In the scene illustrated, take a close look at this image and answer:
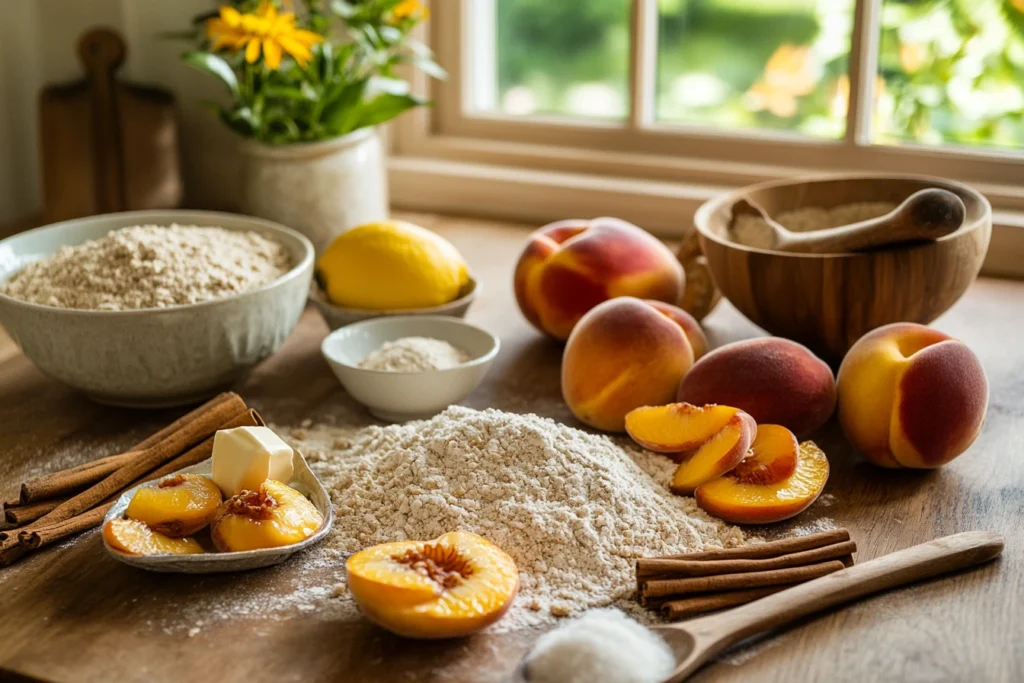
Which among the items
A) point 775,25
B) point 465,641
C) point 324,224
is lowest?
point 465,641

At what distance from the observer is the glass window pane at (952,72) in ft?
4.75

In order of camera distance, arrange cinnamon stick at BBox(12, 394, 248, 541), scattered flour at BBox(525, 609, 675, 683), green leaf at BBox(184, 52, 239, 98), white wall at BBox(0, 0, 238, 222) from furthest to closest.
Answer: white wall at BBox(0, 0, 238, 222), green leaf at BBox(184, 52, 239, 98), cinnamon stick at BBox(12, 394, 248, 541), scattered flour at BBox(525, 609, 675, 683)

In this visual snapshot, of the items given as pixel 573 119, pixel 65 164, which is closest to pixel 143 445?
pixel 65 164

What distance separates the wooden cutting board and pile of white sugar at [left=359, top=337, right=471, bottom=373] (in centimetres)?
64

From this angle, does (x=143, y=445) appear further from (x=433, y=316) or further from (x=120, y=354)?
(x=433, y=316)

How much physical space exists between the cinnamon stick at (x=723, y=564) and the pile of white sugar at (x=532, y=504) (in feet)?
0.09

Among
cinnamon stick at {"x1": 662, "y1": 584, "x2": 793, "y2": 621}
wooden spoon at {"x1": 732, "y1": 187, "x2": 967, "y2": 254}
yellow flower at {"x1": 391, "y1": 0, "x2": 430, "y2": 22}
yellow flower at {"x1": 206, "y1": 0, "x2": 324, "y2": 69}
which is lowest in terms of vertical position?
cinnamon stick at {"x1": 662, "y1": 584, "x2": 793, "y2": 621}

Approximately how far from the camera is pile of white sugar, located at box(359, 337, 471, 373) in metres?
1.02

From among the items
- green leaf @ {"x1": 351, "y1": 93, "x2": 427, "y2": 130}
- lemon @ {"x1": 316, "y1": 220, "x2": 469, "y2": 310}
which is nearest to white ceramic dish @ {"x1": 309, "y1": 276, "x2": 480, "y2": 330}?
lemon @ {"x1": 316, "y1": 220, "x2": 469, "y2": 310}

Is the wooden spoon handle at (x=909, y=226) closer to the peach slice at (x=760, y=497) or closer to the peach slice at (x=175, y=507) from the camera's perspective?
the peach slice at (x=760, y=497)

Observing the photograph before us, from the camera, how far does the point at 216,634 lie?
0.72 m

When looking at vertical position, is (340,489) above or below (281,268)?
below

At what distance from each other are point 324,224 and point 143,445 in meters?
0.47

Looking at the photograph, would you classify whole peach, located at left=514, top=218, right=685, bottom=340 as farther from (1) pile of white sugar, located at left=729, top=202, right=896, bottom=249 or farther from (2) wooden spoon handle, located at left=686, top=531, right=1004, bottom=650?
(2) wooden spoon handle, located at left=686, top=531, right=1004, bottom=650
